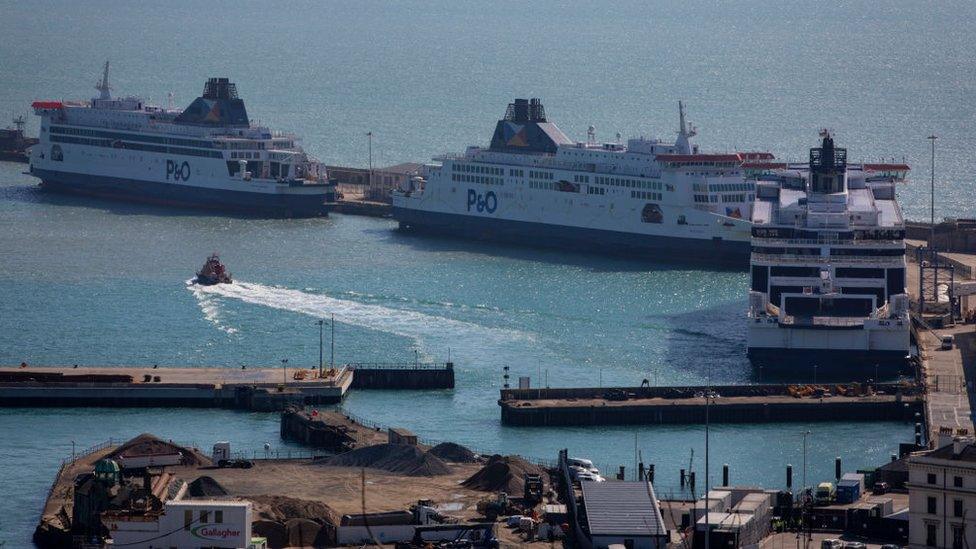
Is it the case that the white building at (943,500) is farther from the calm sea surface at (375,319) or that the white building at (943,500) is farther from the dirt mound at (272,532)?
the dirt mound at (272,532)

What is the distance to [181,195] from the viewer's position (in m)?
120

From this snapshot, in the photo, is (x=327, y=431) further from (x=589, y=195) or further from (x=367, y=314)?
(x=589, y=195)

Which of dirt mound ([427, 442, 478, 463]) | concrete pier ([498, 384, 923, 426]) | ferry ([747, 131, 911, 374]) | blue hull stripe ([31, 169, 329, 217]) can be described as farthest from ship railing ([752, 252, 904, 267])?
blue hull stripe ([31, 169, 329, 217])

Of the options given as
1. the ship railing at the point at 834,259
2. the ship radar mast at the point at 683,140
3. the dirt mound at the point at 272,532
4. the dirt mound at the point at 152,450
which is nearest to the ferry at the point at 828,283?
the ship railing at the point at 834,259

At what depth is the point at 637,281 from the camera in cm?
9306

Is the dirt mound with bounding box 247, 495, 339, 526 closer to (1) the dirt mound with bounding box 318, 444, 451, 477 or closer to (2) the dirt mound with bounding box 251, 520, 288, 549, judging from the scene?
(2) the dirt mound with bounding box 251, 520, 288, 549

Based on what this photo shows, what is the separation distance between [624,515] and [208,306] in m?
35.9

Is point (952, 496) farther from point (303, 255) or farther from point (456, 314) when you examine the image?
point (303, 255)

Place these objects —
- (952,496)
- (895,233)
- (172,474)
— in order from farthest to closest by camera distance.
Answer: (895,233)
(172,474)
(952,496)

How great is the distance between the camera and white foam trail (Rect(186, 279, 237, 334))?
79.4 m

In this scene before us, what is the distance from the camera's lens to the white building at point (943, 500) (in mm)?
47031

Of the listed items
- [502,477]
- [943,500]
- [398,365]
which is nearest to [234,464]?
[502,477]

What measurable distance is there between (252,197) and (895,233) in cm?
4422

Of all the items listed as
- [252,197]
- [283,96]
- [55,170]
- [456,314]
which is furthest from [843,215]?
[283,96]
